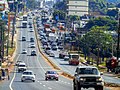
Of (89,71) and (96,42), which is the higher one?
(89,71)

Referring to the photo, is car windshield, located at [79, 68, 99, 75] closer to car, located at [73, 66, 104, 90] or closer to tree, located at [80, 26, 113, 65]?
car, located at [73, 66, 104, 90]

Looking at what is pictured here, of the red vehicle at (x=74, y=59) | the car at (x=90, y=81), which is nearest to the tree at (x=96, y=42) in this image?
the red vehicle at (x=74, y=59)

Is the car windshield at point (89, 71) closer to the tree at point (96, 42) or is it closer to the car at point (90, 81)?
the car at point (90, 81)

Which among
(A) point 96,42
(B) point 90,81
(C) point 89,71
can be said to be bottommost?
(A) point 96,42

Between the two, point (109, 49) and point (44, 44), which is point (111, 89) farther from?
point (44, 44)

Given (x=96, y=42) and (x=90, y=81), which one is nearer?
(x=90, y=81)

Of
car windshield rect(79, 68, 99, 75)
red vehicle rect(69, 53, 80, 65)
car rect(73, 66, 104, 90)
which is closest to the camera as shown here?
car rect(73, 66, 104, 90)

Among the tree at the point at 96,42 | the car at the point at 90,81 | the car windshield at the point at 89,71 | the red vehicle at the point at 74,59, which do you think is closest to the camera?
the car at the point at 90,81

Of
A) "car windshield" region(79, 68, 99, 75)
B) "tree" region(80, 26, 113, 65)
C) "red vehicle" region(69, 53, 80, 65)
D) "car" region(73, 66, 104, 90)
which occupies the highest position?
"car windshield" region(79, 68, 99, 75)

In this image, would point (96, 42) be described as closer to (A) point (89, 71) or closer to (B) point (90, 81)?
(A) point (89, 71)

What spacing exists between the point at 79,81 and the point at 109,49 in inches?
A: 3989

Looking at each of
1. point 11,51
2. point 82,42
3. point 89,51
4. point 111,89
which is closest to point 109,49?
point 89,51

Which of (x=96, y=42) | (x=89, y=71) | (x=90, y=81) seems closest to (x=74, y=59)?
(x=96, y=42)

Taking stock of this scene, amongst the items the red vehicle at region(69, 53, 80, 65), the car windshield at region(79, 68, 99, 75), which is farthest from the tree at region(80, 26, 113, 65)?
the car windshield at region(79, 68, 99, 75)
